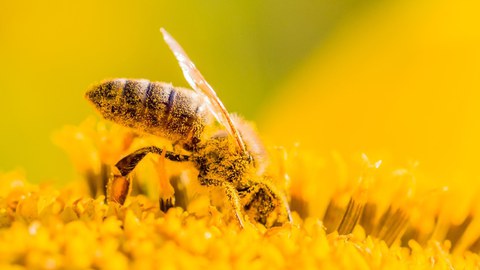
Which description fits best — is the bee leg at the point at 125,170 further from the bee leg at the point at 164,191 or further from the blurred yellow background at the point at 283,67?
the blurred yellow background at the point at 283,67

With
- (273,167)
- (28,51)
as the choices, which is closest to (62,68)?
(28,51)

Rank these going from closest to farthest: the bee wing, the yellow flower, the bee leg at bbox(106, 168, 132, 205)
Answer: the yellow flower, the bee wing, the bee leg at bbox(106, 168, 132, 205)

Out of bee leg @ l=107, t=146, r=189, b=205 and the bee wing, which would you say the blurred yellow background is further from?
the bee wing

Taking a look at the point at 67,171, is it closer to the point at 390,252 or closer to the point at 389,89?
the point at 389,89

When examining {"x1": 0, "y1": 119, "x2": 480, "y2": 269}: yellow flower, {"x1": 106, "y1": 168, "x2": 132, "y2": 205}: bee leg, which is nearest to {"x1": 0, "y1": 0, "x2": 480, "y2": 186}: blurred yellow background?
{"x1": 0, "y1": 119, "x2": 480, "y2": 269}: yellow flower

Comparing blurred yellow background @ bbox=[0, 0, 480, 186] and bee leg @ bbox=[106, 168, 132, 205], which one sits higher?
blurred yellow background @ bbox=[0, 0, 480, 186]

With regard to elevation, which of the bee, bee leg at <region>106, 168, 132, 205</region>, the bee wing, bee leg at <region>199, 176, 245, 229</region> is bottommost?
bee leg at <region>106, 168, 132, 205</region>
